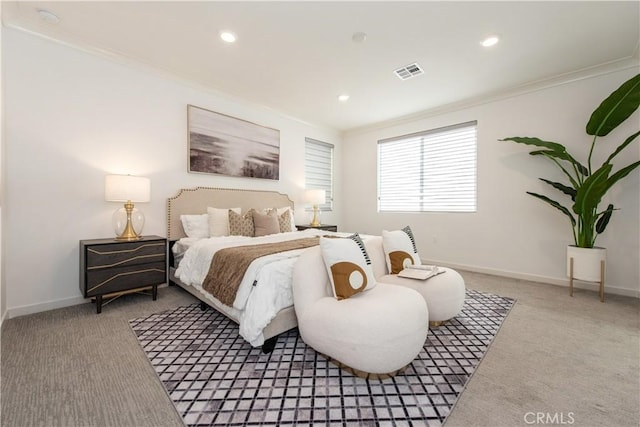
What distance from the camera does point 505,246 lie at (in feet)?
12.9

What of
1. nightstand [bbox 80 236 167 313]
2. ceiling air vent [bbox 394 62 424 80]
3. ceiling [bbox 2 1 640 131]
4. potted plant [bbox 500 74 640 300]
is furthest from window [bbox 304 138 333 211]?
potted plant [bbox 500 74 640 300]

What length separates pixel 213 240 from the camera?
295cm

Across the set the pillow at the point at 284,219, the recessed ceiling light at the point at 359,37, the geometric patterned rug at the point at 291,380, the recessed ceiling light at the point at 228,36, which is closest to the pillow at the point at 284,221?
the pillow at the point at 284,219

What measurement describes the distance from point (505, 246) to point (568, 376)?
Answer: 260 cm

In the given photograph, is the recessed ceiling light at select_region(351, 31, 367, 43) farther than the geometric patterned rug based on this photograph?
Yes

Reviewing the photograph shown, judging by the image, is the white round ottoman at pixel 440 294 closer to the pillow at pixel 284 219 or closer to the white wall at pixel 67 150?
the pillow at pixel 284 219

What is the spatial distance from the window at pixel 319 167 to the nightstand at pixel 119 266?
3.02 metres

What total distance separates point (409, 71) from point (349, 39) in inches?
41.2

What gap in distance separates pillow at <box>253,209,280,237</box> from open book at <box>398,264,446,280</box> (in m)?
1.87

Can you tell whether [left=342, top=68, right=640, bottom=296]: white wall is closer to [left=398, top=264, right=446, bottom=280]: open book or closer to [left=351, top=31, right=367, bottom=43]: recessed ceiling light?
[left=398, top=264, right=446, bottom=280]: open book

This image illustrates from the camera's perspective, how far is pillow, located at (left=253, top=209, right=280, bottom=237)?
3.58m

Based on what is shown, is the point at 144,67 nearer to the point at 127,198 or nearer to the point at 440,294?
the point at 127,198

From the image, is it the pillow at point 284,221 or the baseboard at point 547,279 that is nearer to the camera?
the baseboard at point 547,279

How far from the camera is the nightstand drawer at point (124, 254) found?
251 centimetres
